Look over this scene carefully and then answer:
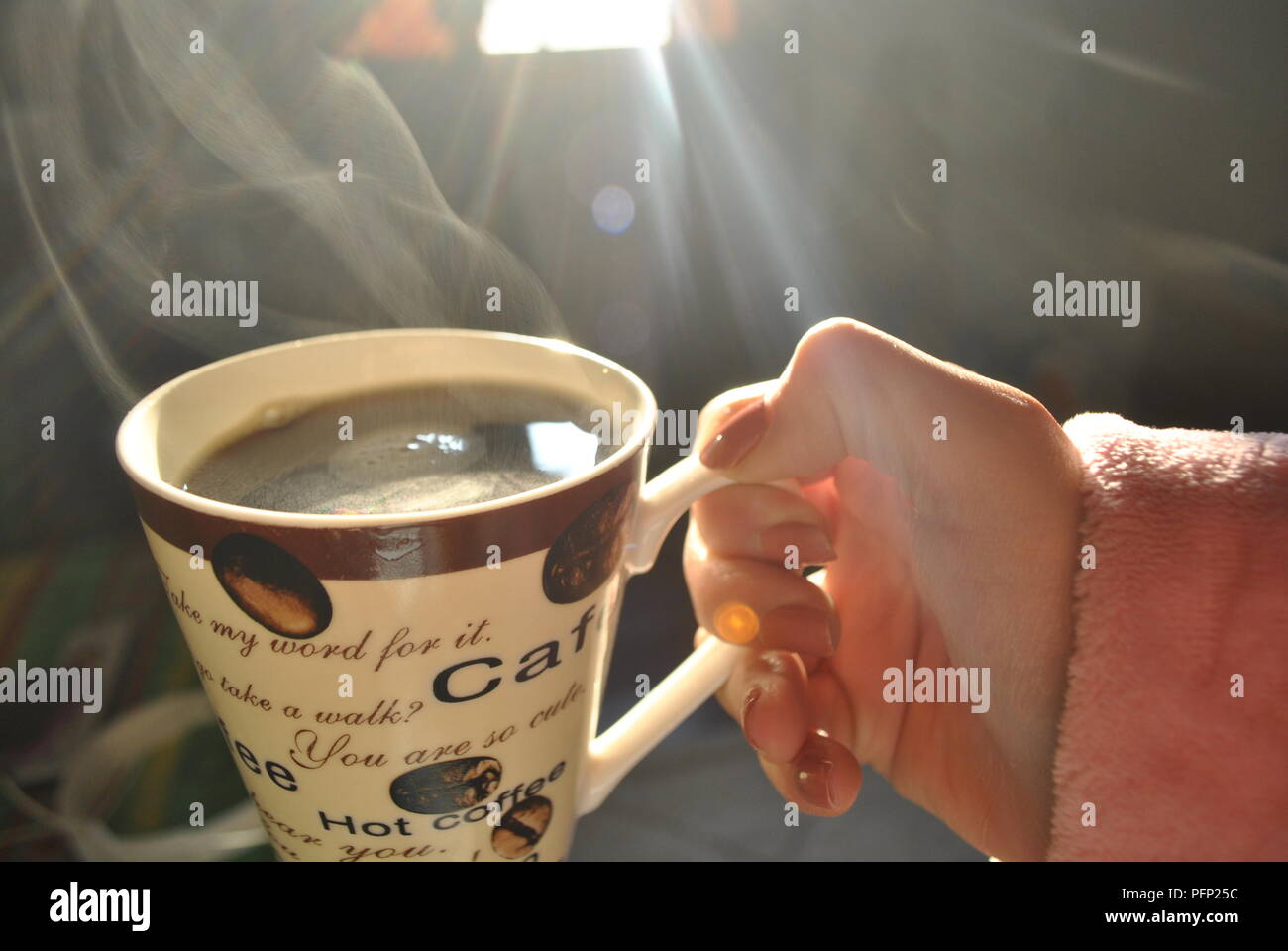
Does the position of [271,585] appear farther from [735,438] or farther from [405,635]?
[735,438]

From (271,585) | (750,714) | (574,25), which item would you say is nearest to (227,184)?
(574,25)

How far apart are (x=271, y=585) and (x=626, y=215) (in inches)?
18.8

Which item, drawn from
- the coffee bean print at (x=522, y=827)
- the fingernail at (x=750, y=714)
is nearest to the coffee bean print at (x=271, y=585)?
the coffee bean print at (x=522, y=827)

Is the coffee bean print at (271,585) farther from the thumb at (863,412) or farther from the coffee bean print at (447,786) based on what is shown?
the thumb at (863,412)

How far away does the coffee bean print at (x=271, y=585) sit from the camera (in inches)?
14.3

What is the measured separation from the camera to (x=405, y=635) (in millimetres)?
375

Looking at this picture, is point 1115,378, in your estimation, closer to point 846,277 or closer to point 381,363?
point 846,277

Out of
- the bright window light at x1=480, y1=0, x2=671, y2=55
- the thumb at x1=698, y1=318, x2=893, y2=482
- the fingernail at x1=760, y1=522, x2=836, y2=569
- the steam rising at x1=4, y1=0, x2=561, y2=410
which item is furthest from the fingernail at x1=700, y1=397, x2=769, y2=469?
the bright window light at x1=480, y1=0, x2=671, y2=55

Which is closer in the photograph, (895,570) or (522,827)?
(522,827)

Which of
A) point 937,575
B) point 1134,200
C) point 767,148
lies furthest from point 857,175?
point 937,575

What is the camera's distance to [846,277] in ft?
2.50

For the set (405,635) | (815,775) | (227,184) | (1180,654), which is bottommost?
(815,775)

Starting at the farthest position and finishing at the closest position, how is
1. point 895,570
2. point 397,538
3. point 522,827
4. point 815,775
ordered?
1. point 895,570
2. point 815,775
3. point 522,827
4. point 397,538

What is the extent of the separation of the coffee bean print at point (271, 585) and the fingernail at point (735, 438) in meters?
0.23
